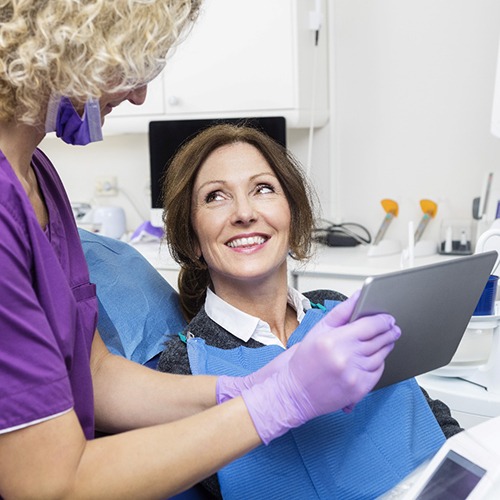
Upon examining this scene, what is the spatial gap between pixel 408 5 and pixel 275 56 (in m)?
0.55

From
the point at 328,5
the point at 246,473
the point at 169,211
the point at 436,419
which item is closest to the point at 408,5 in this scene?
the point at 328,5

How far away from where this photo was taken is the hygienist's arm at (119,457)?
80 cm

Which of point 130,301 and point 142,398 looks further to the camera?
point 130,301

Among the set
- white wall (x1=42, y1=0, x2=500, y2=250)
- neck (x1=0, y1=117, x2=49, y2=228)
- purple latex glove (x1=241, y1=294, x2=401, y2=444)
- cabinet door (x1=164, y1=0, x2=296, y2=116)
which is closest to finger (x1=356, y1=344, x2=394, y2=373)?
purple latex glove (x1=241, y1=294, x2=401, y2=444)

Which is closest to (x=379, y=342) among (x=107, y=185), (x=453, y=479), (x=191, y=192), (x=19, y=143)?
(x=453, y=479)

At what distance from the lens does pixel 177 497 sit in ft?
4.03

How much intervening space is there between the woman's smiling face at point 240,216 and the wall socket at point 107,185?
1907 mm

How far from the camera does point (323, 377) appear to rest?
93 centimetres

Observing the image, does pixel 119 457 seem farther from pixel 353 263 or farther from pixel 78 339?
pixel 353 263

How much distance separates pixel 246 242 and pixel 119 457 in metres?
0.64

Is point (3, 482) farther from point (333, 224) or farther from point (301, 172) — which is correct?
point (333, 224)

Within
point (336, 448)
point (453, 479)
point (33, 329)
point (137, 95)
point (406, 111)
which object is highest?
Answer: point (137, 95)

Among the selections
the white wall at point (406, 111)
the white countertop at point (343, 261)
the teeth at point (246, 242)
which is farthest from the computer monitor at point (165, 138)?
the teeth at point (246, 242)

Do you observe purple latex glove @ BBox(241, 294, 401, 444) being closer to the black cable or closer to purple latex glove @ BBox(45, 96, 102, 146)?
purple latex glove @ BBox(45, 96, 102, 146)
